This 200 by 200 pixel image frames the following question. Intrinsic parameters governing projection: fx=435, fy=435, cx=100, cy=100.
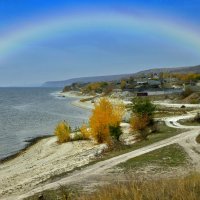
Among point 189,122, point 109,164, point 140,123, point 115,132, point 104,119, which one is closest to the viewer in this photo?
A: point 109,164

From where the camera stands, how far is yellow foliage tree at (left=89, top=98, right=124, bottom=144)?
142 feet

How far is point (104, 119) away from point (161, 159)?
1772cm

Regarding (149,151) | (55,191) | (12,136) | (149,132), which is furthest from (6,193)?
(12,136)

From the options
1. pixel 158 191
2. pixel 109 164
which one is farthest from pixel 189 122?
pixel 158 191

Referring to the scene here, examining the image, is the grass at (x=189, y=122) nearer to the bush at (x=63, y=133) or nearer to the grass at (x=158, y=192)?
the bush at (x=63, y=133)

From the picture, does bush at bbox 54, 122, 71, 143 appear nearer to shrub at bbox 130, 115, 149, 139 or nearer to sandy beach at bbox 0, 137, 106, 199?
sandy beach at bbox 0, 137, 106, 199

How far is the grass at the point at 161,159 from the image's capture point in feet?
82.6

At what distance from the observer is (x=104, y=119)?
44.1 metres

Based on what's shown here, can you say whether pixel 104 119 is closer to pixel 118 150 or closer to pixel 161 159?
pixel 118 150

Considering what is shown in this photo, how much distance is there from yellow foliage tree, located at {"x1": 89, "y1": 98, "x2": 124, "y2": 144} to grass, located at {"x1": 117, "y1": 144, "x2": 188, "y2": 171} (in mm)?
13079

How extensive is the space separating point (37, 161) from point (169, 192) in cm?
3154

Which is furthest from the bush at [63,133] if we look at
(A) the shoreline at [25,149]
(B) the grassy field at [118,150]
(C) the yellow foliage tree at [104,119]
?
(B) the grassy field at [118,150]

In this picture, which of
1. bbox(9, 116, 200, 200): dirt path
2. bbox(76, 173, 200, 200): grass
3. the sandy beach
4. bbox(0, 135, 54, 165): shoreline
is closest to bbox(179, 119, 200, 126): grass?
the sandy beach

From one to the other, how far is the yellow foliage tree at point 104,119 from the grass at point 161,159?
42.9 ft
